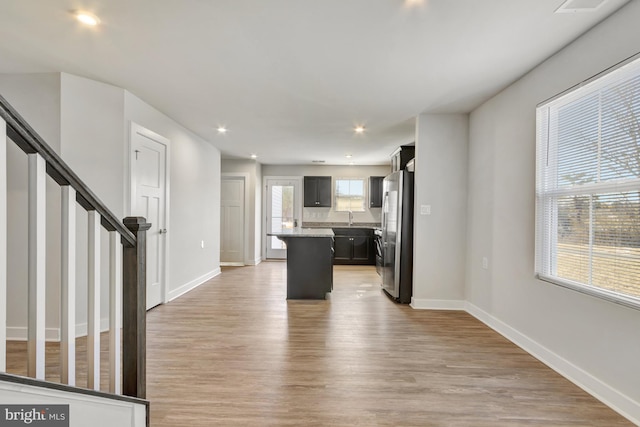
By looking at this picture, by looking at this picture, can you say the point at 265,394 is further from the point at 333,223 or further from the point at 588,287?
the point at 333,223

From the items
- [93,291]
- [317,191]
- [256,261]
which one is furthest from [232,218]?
[93,291]

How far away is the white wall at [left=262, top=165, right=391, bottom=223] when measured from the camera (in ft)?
25.8

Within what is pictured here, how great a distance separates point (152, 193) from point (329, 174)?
4708 millimetres

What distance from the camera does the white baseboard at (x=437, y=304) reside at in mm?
4004

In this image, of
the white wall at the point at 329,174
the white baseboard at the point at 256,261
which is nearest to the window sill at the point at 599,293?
the white wall at the point at 329,174

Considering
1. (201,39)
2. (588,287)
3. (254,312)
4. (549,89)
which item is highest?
(201,39)

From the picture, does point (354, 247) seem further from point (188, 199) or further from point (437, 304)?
point (188, 199)

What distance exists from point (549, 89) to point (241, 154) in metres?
5.37

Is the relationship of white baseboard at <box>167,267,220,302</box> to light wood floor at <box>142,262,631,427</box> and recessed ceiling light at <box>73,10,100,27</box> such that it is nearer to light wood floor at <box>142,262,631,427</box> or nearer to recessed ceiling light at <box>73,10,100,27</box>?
light wood floor at <box>142,262,631,427</box>

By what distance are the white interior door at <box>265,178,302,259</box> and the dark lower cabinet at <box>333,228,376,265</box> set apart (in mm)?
1218

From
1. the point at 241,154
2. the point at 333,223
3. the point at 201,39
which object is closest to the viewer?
the point at 201,39

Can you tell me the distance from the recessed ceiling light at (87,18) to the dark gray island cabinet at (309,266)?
3031mm

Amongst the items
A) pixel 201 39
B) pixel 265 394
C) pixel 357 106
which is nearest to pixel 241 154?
pixel 357 106

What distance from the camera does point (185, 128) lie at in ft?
15.3
